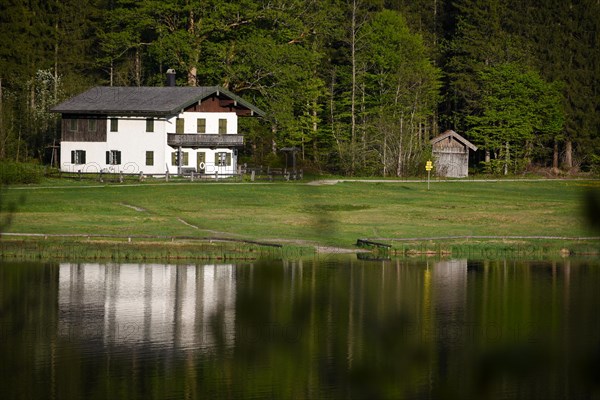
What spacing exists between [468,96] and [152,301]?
8138 cm

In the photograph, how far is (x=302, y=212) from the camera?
61.1 m

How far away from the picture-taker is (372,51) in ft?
329

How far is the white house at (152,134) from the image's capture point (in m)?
85.5

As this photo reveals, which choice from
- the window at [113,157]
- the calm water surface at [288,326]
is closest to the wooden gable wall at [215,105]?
the window at [113,157]

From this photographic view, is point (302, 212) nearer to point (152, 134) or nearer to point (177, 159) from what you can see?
point (177, 159)

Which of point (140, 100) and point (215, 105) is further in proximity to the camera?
point (215, 105)

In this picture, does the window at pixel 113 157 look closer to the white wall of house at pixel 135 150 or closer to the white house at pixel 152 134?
the white house at pixel 152 134

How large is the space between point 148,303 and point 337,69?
72183mm

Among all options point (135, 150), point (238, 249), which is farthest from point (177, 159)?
point (238, 249)

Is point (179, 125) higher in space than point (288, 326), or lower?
higher

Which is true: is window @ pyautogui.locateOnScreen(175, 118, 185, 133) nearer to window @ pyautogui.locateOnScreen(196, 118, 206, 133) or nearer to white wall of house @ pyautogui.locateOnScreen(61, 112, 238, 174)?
white wall of house @ pyautogui.locateOnScreen(61, 112, 238, 174)

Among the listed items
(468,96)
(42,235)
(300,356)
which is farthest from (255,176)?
(300,356)

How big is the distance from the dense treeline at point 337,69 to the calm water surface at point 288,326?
5289 cm

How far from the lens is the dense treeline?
93.8m
